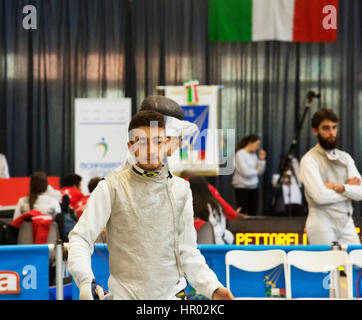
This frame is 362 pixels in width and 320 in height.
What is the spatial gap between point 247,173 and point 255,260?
4.94 m

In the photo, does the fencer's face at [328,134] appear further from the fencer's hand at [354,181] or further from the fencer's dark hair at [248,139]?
the fencer's dark hair at [248,139]

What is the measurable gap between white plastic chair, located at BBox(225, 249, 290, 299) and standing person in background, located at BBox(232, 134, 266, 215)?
475 centimetres

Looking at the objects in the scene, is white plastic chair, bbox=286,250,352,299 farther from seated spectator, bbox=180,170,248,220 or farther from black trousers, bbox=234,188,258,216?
black trousers, bbox=234,188,258,216

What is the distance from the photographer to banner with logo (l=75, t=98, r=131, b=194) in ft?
29.5

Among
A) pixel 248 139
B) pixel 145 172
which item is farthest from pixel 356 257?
pixel 248 139

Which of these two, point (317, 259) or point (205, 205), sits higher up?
point (205, 205)

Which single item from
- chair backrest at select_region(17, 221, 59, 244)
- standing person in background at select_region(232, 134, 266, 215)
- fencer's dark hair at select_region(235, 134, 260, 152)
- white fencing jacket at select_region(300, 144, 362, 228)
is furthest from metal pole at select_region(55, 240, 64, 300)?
fencer's dark hair at select_region(235, 134, 260, 152)

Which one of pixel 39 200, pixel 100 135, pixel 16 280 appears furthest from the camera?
pixel 100 135

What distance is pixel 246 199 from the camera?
9461mm

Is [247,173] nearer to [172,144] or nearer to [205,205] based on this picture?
[205,205]

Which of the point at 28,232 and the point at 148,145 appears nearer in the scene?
the point at 148,145

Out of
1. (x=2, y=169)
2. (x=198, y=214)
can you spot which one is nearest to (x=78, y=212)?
(x=198, y=214)

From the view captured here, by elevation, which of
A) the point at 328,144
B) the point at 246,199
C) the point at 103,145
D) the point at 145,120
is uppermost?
the point at 145,120

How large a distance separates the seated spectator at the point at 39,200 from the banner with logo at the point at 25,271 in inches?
59.7
